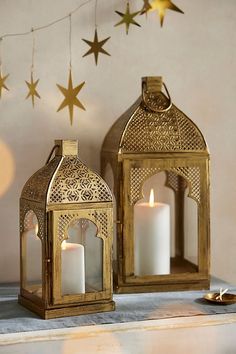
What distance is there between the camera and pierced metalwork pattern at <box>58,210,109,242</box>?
129cm

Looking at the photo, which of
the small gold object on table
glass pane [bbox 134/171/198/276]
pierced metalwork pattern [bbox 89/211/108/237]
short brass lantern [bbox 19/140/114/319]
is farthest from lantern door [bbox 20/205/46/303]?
the small gold object on table

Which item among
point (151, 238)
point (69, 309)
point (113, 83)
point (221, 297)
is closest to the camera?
point (69, 309)

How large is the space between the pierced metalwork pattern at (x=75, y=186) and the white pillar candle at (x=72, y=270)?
100mm

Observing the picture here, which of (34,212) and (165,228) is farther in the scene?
(165,228)

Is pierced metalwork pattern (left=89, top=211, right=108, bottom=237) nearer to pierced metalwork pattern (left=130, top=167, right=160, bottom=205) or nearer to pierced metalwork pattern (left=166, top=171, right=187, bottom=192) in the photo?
pierced metalwork pattern (left=130, top=167, right=160, bottom=205)

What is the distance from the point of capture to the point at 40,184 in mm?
1327

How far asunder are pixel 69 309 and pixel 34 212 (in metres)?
0.20

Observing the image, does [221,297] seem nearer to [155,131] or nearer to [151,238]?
[151,238]

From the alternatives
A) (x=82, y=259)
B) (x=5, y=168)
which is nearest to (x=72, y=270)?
(x=82, y=259)

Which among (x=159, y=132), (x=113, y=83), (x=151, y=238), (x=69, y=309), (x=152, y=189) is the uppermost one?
(x=113, y=83)

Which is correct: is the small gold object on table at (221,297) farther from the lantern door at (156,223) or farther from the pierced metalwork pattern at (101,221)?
the pierced metalwork pattern at (101,221)

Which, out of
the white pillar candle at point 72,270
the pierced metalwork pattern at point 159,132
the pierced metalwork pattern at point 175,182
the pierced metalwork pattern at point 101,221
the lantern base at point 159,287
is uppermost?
the pierced metalwork pattern at point 159,132

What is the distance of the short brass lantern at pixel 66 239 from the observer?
4.22 feet

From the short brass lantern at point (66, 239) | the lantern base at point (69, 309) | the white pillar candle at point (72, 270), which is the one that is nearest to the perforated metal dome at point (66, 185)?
the short brass lantern at point (66, 239)
